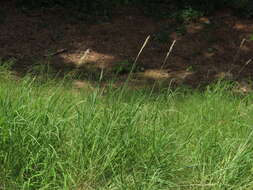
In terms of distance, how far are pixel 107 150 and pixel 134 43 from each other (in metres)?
4.75

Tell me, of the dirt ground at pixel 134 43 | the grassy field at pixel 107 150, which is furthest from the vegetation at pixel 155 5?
the grassy field at pixel 107 150

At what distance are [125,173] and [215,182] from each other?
54 cm

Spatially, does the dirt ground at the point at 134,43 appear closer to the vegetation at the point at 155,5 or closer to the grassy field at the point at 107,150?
the vegetation at the point at 155,5

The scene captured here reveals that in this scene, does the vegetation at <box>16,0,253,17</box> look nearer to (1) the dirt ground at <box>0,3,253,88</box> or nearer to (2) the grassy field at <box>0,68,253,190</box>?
(1) the dirt ground at <box>0,3,253,88</box>

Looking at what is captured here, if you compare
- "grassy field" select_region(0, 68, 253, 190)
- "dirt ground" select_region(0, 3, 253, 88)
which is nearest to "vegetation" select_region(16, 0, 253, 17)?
"dirt ground" select_region(0, 3, 253, 88)

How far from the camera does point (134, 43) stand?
7.45 m

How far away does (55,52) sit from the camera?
6.93 meters

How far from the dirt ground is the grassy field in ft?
9.62

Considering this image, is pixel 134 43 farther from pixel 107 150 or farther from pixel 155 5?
pixel 107 150

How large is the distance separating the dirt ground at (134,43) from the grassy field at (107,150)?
9.62 ft

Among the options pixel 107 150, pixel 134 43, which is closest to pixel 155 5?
pixel 134 43

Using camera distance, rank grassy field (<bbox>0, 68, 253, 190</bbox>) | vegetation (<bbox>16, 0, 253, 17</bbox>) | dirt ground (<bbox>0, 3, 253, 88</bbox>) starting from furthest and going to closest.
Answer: vegetation (<bbox>16, 0, 253, 17</bbox>), dirt ground (<bbox>0, 3, 253, 88</bbox>), grassy field (<bbox>0, 68, 253, 190</bbox>)

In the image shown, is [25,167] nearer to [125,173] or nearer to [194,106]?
[125,173]

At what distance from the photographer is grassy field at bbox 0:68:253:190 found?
2.77 m
